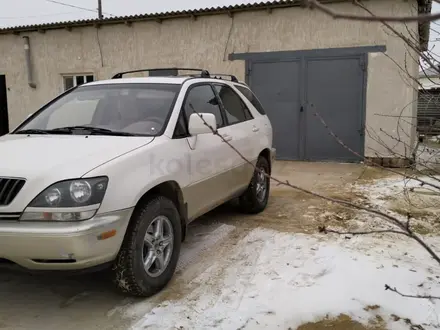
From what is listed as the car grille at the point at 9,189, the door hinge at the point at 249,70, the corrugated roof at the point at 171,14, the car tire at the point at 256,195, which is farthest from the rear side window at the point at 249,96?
the door hinge at the point at 249,70

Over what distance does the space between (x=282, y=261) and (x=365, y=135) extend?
6.49 m

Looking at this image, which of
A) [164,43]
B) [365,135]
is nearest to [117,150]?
[365,135]

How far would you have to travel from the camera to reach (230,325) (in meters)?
2.97

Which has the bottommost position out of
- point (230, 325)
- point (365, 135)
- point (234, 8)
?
point (230, 325)

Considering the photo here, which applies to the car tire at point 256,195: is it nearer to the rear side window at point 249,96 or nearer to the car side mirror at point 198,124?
the rear side window at point 249,96

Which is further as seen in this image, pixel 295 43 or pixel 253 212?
pixel 295 43

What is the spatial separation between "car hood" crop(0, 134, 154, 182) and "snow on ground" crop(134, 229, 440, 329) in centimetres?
116

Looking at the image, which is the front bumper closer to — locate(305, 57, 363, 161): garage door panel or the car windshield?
the car windshield

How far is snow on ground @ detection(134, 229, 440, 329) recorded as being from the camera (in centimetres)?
305

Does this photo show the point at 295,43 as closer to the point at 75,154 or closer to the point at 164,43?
the point at 164,43

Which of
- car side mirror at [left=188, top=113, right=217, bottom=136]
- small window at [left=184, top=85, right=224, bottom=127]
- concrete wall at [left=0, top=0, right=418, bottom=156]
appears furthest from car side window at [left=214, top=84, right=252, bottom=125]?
concrete wall at [left=0, top=0, right=418, bottom=156]

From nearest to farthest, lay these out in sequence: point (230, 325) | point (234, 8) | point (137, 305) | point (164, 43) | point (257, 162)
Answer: point (230, 325)
point (137, 305)
point (257, 162)
point (234, 8)
point (164, 43)

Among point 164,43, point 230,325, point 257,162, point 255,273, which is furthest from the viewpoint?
point 164,43

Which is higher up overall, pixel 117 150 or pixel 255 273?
pixel 117 150
